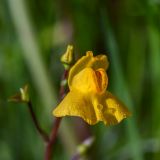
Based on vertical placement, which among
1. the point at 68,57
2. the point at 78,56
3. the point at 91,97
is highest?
the point at 68,57

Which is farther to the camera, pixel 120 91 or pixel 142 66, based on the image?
pixel 142 66

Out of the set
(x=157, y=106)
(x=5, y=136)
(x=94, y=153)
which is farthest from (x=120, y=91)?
(x=5, y=136)

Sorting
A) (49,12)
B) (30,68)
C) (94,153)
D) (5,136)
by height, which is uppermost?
(49,12)

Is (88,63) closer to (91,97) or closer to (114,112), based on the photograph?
(91,97)

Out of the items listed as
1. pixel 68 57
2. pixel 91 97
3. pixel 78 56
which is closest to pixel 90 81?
pixel 91 97

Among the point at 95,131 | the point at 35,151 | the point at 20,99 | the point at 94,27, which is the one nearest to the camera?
the point at 20,99

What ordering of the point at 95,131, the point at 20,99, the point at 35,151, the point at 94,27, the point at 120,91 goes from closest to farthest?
the point at 20,99 → the point at 120,91 → the point at 35,151 → the point at 95,131 → the point at 94,27

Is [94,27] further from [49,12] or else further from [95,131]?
[95,131]
